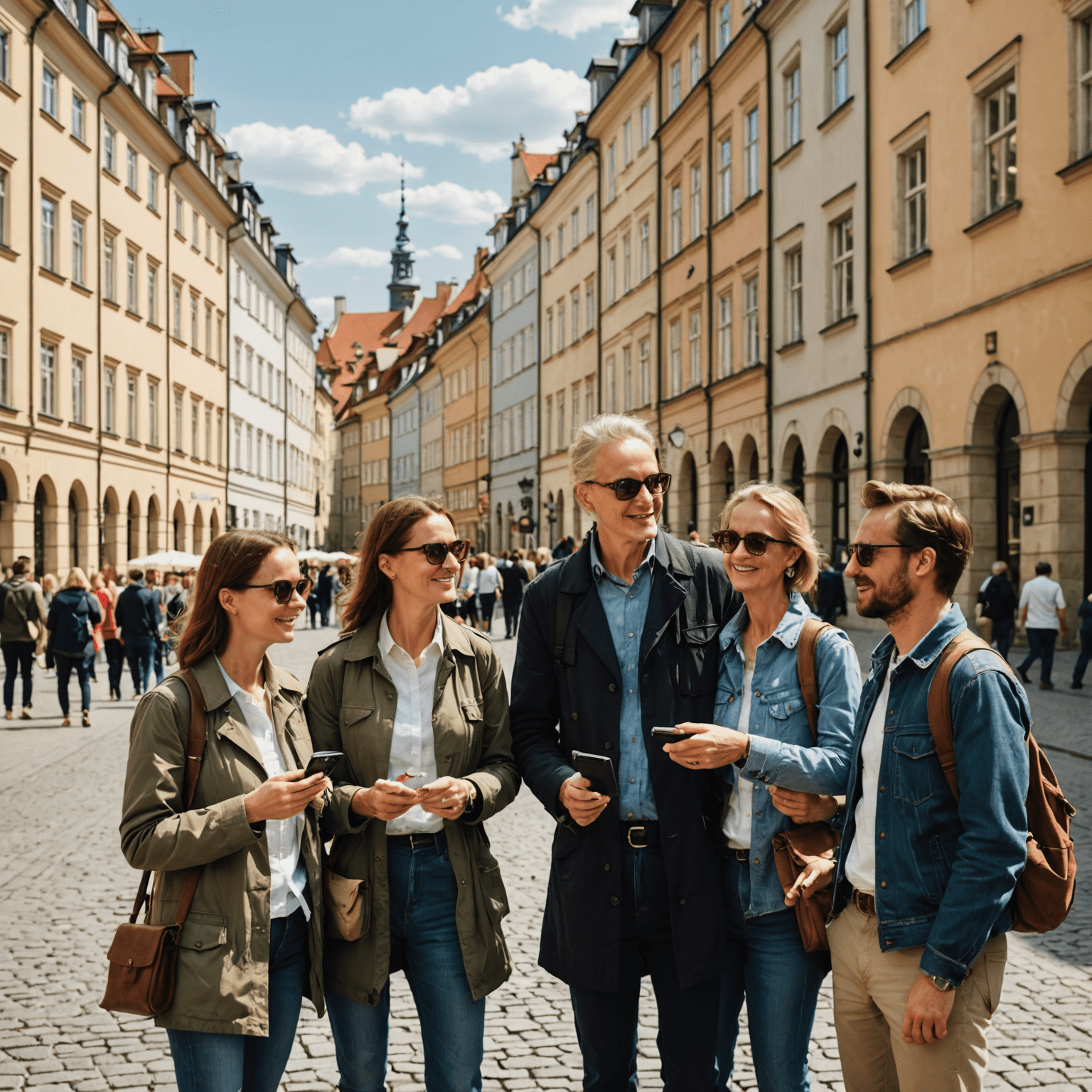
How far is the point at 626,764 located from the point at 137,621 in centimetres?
1409

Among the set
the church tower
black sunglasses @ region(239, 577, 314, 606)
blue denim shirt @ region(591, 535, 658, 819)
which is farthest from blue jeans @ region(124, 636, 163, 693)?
the church tower

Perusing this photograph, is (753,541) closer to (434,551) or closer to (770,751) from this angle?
(770,751)

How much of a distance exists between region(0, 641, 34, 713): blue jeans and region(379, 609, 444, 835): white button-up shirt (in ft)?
41.5

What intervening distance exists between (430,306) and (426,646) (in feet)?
343

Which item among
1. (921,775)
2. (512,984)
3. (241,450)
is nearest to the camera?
(921,775)

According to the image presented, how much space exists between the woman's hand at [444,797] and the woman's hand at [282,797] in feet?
0.87

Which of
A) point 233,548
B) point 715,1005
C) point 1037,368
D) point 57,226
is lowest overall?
point 715,1005

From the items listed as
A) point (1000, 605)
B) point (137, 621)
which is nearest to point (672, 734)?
point (137, 621)

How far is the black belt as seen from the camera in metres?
3.10

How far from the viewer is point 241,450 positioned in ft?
172

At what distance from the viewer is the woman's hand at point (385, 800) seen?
2.96 metres

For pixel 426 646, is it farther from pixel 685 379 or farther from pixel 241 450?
pixel 241 450

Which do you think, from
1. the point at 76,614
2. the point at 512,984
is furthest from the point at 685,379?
the point at 512,984

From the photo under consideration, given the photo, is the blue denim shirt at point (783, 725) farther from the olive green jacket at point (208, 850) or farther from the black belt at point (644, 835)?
the olive green jacket at point (208, 850)
